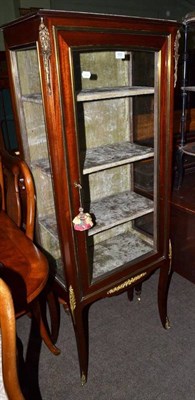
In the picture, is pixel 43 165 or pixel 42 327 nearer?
pixel 43 165

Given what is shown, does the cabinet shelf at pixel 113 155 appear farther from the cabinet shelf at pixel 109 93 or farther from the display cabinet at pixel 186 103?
the display cabinet at pixel 186 103

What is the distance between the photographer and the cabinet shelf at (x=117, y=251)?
1739mm

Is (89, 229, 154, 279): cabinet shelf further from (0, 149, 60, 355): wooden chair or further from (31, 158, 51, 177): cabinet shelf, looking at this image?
(31, 158, 51, 177): cabinet shelf

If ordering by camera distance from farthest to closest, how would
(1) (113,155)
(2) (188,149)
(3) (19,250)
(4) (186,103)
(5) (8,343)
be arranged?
1. (4) (186,103)
2. (2) (188,149)
3. (1) (113,155)
4. (3) (19,250)
5. (5) (8,343)

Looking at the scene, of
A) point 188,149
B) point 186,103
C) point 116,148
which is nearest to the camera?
point 116,148

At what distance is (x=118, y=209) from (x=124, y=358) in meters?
0.92

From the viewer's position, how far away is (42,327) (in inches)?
72.6

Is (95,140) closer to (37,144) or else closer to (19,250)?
(37,144)

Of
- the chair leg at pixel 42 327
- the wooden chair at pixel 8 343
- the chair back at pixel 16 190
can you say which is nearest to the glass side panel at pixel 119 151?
the chair back at pixel 16 190

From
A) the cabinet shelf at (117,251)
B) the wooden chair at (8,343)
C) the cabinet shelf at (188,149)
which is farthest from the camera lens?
the cabinet shelf at (188,149)

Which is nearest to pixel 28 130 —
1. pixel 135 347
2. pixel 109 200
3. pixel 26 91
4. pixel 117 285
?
pixel 26 91

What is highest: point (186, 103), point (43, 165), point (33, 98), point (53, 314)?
point (33, 98)

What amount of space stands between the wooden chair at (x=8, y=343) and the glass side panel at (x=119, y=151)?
78cm

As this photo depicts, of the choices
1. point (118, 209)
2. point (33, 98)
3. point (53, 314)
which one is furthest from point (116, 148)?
point (53, 314)
